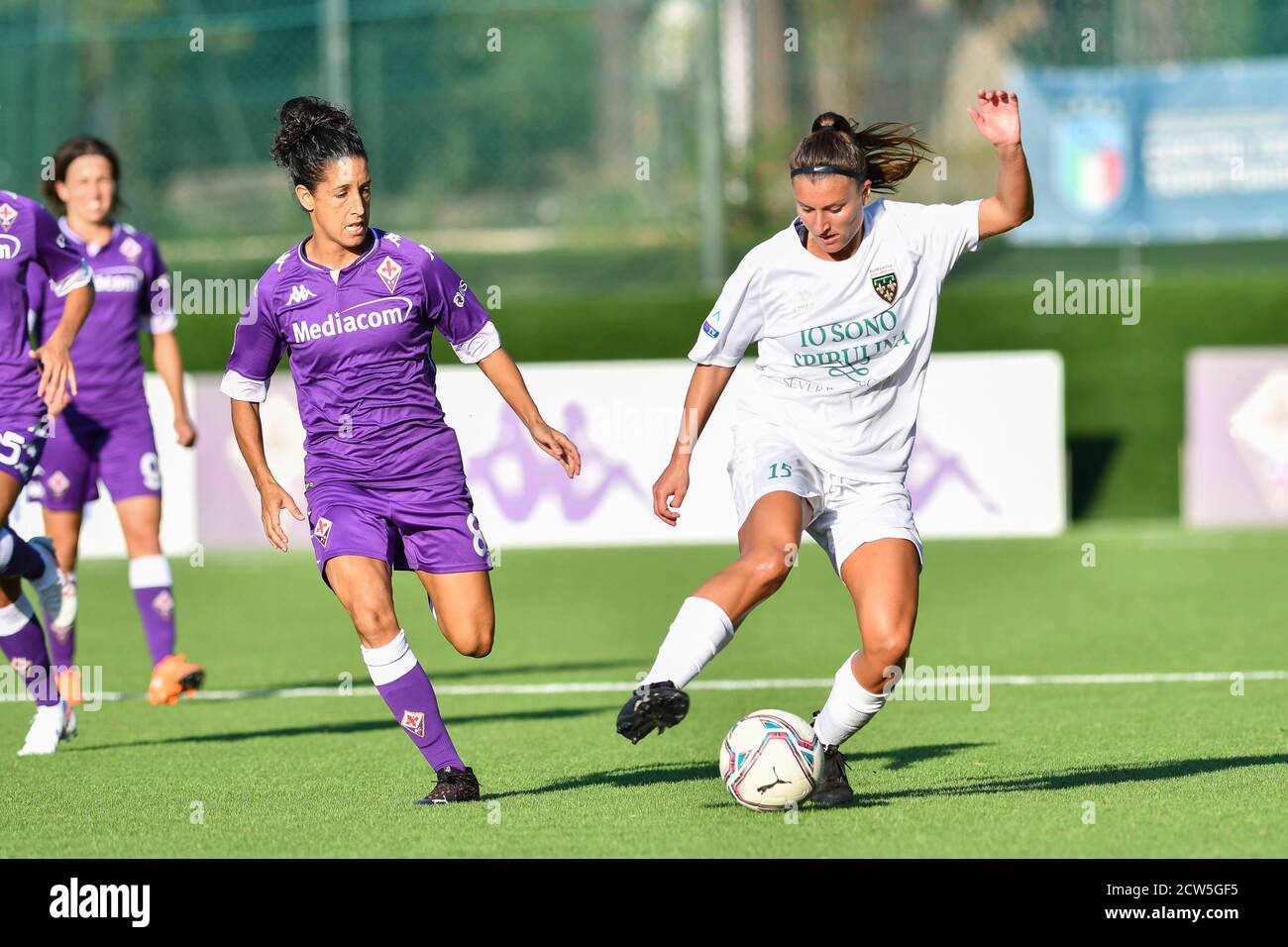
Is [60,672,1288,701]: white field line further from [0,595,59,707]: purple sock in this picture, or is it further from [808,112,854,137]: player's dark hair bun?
[808,112,854,137]: player's dark hair bun

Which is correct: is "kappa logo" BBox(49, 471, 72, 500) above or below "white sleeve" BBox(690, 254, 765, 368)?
below

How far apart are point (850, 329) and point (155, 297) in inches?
163

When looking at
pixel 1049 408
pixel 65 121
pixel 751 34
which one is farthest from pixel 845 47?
pixel 65 121

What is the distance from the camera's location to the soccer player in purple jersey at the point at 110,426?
879 cm

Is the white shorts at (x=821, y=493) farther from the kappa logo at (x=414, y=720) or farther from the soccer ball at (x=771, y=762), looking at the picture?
the kappa logo at (x=414, y=720)

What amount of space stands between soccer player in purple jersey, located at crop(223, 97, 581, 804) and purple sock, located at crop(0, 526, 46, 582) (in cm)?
157

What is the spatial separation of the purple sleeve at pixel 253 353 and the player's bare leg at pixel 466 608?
793 millimetres

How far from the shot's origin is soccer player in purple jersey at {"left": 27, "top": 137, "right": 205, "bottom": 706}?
8789 mm

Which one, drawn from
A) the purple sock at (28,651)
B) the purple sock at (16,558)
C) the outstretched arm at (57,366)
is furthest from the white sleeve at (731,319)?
the purple sock at (28,651)

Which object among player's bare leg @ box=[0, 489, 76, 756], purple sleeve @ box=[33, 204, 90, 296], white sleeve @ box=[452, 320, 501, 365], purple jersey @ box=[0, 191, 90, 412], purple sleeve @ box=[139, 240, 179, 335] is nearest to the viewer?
white sleeve @ box=[452, 320, 501, 365]

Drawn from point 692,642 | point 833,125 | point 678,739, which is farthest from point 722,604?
point 678,739

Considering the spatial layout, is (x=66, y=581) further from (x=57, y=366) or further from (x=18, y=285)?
(x=18, y=285)

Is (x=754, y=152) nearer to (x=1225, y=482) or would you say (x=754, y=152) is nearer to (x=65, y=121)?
(x=1225, y=482)

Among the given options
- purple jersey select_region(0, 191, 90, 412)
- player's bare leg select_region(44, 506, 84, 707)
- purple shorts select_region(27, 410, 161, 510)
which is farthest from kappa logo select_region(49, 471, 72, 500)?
purple jersey select_region(0, 191, 90, 412)
